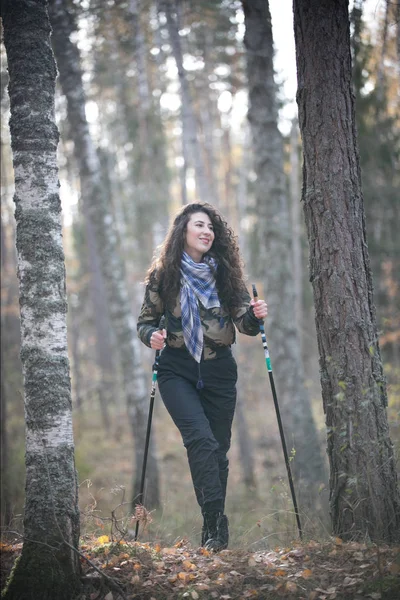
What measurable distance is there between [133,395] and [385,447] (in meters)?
6.13

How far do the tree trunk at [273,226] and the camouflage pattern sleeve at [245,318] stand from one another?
12.4 ft

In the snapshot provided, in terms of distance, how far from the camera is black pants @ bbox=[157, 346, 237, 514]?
4535 mm

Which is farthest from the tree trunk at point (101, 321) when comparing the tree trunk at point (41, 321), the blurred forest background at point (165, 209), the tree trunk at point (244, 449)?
the tree trunk at point (41, 321)

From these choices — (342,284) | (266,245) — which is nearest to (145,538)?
(342,284)

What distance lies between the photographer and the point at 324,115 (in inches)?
171

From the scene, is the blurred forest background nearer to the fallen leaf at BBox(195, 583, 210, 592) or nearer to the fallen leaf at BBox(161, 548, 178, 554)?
the fallen leaf at BBox(161, 548, 178, 554)

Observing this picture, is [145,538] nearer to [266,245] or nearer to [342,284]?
[342,284]

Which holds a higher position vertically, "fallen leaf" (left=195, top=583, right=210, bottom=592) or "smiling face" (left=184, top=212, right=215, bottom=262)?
"smiling face" (left=184, top=212, right=215, bottom=262)

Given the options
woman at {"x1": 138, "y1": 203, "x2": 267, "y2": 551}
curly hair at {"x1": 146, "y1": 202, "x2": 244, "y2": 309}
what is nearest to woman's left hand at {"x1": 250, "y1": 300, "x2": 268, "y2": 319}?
woman at {"x1": 138, "y1": 203, "x2": 267, "y2": 551}

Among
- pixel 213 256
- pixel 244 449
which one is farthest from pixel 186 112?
pixel 213 256

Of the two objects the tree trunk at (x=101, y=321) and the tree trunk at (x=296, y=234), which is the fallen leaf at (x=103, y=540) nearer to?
the tree trunk at (x=101, y=321)

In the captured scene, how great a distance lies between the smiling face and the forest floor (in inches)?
94.3

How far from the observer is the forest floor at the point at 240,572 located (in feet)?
11.7

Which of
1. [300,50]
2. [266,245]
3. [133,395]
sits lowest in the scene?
[133,395]
